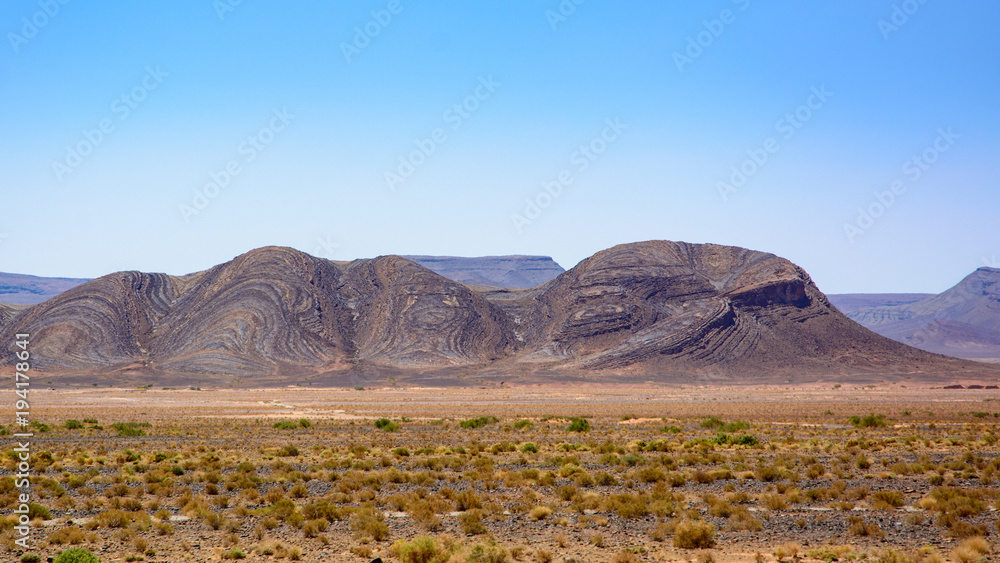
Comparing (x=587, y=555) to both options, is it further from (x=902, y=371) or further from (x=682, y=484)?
(x=902, y=371)

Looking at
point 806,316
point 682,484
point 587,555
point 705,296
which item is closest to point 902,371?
point 806,316

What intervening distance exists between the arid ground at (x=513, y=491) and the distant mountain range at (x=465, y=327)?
57041 mm

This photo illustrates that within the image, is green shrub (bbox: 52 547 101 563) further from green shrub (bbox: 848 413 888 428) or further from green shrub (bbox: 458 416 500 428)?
green shrub (bbox: 848 413 888 428)

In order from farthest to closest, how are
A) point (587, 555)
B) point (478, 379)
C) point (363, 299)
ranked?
point (363, 299)
point (478, 379)
point (587, 555)

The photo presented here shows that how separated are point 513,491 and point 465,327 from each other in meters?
92.2

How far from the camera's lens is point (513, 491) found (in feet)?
65.9

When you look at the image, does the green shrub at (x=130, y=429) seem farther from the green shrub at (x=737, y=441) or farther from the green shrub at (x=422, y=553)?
the green shrub at (x=422, y=553)

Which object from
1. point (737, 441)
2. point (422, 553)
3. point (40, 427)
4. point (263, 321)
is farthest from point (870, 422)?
point (263, 321)

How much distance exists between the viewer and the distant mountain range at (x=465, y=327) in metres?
97.5

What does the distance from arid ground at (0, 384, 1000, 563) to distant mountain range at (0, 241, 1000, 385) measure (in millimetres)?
57041

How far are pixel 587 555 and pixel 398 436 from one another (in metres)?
23.0

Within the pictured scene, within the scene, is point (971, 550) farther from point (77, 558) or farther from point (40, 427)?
point (40, 427)

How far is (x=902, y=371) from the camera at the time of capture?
98.1 metres

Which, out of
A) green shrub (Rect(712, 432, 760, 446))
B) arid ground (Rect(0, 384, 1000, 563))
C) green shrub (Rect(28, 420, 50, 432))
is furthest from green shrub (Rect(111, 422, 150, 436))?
green shrub (Rect(712, 432, 760, 446))
